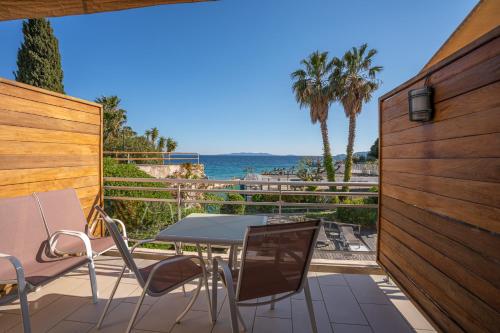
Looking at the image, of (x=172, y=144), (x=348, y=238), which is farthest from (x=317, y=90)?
(x=172, y=144)

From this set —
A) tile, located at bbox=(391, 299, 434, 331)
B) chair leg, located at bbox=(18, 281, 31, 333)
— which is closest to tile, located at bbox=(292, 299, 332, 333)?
tile, located at bbox=(391, 299, 434, 331)

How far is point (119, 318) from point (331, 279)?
188cm

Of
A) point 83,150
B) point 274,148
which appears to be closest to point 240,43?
point 83,150

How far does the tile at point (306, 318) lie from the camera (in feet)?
6.30

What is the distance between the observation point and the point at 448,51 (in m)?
2.42

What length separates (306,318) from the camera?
6.72 ft

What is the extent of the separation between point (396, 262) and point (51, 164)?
10.4 feet

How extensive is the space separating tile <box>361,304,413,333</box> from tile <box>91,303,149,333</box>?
1.71 metres

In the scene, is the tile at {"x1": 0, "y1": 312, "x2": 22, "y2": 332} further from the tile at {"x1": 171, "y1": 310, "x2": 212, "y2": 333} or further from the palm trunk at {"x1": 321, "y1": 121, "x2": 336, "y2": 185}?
the palm trunk at {"x1": 321, "y1": 121, "x2": 336, "y2": 185}

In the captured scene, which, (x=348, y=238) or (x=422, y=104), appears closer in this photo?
(x=422, y=104)

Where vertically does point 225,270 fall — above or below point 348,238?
above

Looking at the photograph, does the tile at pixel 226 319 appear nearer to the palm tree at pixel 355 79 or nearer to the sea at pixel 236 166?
the palm tree at pixel 355 79

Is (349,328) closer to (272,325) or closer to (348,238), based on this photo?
(272,325)

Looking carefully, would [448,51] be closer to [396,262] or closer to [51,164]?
[396,262]
